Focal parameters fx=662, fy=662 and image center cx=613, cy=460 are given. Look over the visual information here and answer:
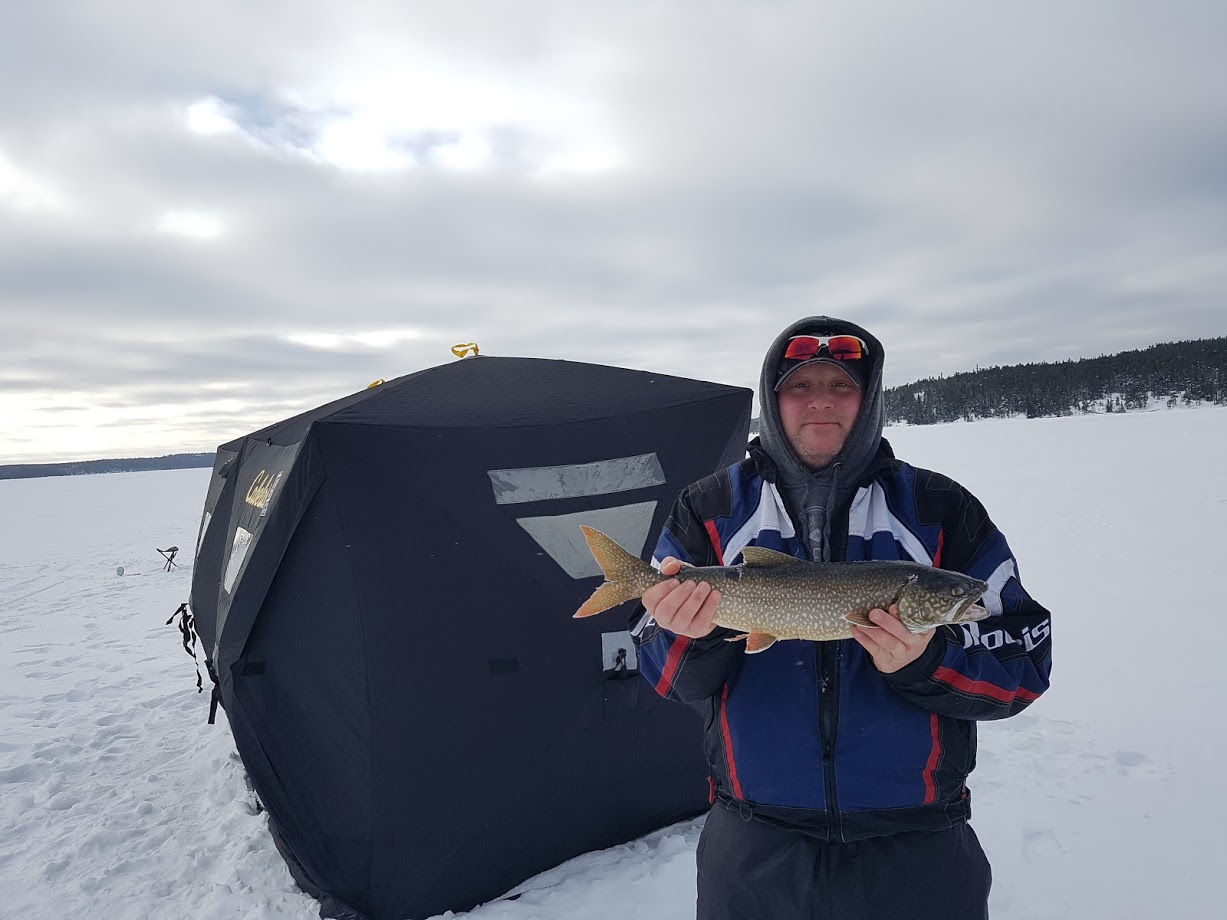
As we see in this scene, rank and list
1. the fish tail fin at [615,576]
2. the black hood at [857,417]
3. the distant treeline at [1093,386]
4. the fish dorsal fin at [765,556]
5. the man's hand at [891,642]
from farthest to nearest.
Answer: the distant treeline at [1093,386], the fish tail fin at [615,576], the black hood at [857,417], the fish dorsal fin at [765,556], the man's hand at [891,642]

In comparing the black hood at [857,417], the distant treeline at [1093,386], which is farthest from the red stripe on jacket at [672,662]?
the distant treeline at [1093,386]

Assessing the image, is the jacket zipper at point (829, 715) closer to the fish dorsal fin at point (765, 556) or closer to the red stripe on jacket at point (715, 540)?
the fish dorsal fin at point (765, 556)

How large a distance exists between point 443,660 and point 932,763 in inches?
105

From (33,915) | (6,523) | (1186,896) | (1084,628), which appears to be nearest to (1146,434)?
(1084,628)

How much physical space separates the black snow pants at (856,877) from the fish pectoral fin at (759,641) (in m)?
0.63

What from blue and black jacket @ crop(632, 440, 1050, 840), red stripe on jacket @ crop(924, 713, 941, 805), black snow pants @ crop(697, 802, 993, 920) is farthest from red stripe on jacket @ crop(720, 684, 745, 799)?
red stripe on jacket @ crop(924, 713, 941, 805)

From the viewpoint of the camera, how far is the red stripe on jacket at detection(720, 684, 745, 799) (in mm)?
2383

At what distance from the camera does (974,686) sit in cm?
→ 215

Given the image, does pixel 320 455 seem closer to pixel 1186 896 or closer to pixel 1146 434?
pixel 1186 896

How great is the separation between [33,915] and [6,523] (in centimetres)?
3975

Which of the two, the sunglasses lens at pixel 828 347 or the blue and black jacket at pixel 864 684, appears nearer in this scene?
the blue and black jacket at pixel 864 684

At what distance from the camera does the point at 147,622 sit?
1088 cm

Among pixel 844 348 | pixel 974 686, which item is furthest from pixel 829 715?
pixel 844 348

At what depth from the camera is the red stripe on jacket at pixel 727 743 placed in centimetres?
238
